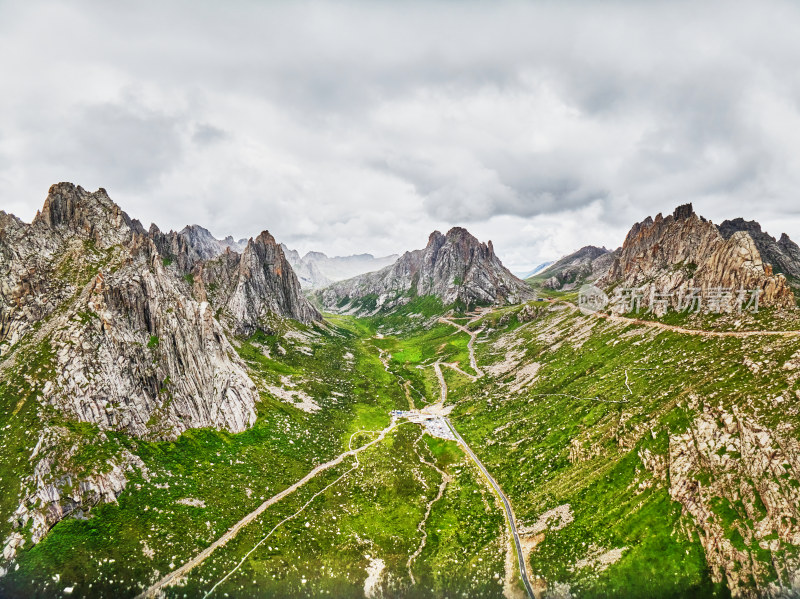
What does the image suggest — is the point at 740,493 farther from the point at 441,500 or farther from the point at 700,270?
the point at 700,270

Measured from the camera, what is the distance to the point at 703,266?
406 feet

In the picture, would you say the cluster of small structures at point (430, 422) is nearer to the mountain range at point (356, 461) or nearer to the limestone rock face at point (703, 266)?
the mountain range at point (356, 461)

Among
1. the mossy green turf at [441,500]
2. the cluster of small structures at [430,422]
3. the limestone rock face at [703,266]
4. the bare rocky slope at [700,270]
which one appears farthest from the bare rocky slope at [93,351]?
the limestone rock face at [703,266]

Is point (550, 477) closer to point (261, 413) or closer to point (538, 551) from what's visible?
point (538, 551)

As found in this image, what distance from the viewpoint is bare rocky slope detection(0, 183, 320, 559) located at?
2213 inches

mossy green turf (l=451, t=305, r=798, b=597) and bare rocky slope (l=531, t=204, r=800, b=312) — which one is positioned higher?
bare rocky slope (l=531, t=204, r=800, b=312)

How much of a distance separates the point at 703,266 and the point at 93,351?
17892 cm

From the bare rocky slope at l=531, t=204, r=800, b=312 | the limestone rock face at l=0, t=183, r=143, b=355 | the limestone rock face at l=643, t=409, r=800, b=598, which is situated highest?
the limestone rock face at l=0, t=183, r=143, b=355

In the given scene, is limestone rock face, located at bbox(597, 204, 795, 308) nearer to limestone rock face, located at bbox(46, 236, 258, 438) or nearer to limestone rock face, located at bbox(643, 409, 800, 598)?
limestone rock face, located at bbox(643, 409, 800, 598)

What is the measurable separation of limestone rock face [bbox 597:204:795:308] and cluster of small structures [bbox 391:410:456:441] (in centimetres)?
9253

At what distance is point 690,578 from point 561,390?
59827 mm

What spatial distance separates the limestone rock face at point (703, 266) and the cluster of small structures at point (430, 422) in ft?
304

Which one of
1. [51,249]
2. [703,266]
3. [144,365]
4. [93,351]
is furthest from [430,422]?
[51,249]

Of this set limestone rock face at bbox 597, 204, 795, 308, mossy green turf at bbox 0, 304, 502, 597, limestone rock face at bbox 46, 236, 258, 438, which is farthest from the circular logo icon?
limestone rock face at bbox 46, 236, 258, 438
